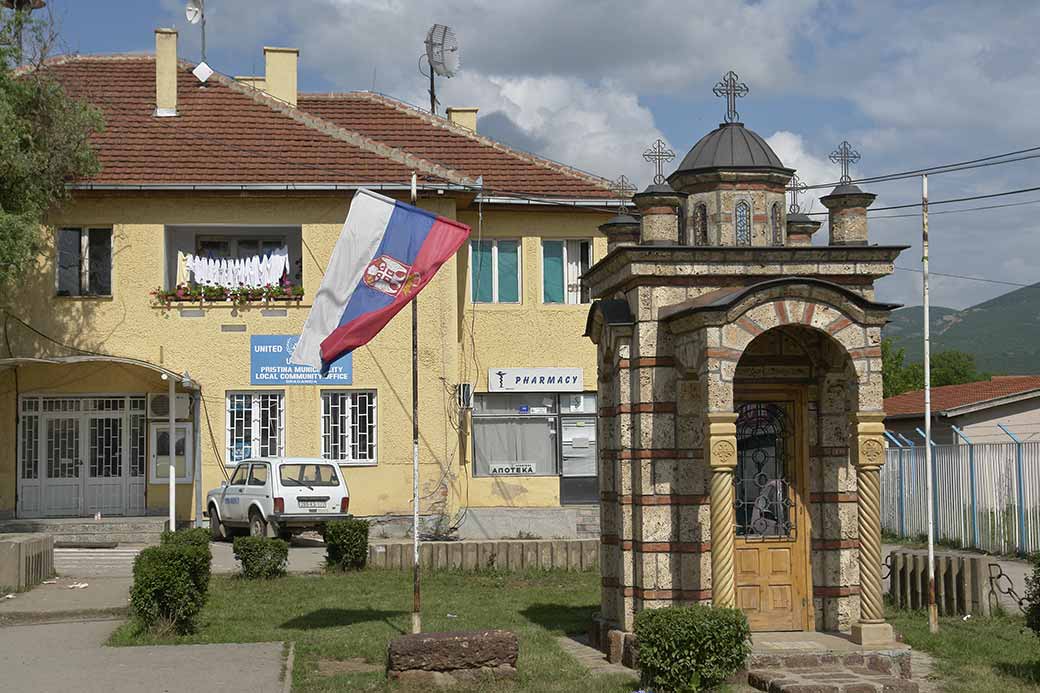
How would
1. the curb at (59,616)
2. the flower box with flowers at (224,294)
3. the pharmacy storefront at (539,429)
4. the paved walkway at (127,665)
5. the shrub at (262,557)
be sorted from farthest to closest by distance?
the pharmacy storefront at (539,429) → the flower box with flowers at (224,294) → the shrub at (262,557) → the curb at (59,616) → the paved walkway at (127,665)

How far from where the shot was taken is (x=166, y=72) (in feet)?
94.0

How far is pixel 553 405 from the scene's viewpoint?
Answer: 2853cm

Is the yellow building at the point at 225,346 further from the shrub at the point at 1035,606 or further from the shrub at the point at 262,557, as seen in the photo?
the shrub at the point at 1035,606

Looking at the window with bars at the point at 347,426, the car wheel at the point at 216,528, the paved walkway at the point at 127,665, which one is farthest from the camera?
the window with bars at the point at 347,426

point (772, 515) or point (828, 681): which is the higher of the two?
point (772, 515)

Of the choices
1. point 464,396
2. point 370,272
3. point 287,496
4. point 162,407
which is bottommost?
point 287,496

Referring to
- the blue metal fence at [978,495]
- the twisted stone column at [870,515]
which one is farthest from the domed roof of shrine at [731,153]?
the blue metal fence at [978,495]

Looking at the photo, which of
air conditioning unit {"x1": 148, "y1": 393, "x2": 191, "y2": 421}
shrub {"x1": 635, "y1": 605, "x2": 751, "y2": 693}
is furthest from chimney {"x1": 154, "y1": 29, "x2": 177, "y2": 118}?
shrub {"x1": 635, "y1": 605, "x2": 751, "y2": 693}

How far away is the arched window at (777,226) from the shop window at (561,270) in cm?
1469

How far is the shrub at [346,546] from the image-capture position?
20.3 metres

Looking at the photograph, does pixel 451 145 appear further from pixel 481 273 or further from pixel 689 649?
pixel 689 649

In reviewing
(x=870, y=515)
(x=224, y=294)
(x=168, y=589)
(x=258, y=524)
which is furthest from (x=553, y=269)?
(x=870, y=515)

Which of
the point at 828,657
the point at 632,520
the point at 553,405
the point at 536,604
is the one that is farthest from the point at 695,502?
the point at 553,405

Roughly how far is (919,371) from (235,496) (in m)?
57.7
